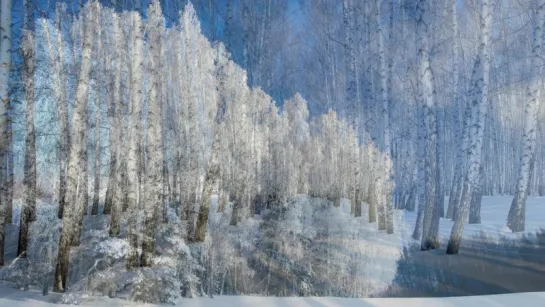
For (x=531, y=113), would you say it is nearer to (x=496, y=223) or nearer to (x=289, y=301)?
(x=496, y=223)

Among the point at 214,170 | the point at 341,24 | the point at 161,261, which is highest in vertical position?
the point at 341,24

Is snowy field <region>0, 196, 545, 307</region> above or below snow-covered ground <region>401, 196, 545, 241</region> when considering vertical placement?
below

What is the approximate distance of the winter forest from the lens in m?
6.18

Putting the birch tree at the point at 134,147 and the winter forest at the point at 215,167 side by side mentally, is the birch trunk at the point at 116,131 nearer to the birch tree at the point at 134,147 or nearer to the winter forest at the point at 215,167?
the winter forest at the point at 215,167

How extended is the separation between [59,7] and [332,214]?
558 inches

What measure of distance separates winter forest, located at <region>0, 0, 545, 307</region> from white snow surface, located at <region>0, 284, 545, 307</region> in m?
0.09

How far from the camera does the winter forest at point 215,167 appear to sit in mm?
6180

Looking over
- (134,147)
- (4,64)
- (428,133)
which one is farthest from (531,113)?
(4,64)

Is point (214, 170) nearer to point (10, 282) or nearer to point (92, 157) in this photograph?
point (10, 282)

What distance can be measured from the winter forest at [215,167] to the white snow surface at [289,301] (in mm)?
88

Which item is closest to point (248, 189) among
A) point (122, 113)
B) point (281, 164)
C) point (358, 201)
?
point (281, 164)

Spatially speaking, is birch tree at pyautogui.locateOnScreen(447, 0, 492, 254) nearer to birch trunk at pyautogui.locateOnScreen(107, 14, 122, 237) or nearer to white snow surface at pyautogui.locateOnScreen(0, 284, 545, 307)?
white snow surface at pyautogui.locateOnScreen(0, 284, 545, 307)

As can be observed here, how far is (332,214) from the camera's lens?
18062mm

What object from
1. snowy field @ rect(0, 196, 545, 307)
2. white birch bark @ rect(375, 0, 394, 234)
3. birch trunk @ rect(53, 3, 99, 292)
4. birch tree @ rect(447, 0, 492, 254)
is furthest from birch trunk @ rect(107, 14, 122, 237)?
white birch bark @ rect(375, 0, 394, 234)
